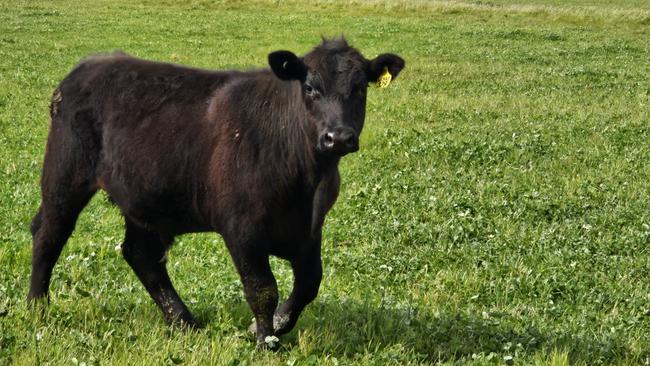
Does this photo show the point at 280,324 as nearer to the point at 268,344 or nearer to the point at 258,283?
the point at 268,344

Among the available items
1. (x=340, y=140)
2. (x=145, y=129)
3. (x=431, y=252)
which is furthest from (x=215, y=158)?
(x=431, y=252)

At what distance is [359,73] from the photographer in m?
6.21

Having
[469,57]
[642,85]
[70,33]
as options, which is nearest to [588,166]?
[642,85]

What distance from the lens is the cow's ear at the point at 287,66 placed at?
244 inches

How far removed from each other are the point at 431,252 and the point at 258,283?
11.1 ft

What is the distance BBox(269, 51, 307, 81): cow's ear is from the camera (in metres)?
6.19

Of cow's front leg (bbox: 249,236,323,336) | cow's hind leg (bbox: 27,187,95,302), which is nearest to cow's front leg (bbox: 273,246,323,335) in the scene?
cow's front leg (bbox: 249,236,323,336)

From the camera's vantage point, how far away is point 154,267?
745 centimetres

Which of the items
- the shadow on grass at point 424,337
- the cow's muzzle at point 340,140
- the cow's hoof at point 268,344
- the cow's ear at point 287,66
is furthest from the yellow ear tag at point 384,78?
the cow's hoof at point 268,344

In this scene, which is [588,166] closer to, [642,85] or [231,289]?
[231,289]

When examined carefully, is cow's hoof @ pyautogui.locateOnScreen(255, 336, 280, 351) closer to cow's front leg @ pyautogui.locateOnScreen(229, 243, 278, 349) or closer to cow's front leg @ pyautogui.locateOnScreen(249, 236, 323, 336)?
cow's front leg @ pyautogui.locateOnScreen(229, 243, 278, 349)

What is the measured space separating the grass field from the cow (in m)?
0.48

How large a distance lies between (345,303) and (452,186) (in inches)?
200

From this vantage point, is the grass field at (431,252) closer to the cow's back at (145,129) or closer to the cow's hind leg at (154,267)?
the cow's hind leg at (154,267)
